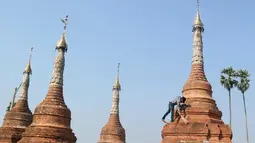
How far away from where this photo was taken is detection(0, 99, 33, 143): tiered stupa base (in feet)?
106

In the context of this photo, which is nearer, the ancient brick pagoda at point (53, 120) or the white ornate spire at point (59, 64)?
the ancient brick pagoda at point (53, 120)

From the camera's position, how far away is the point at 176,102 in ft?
74.1

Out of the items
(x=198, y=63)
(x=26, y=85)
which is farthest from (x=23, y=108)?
(x=198, y=63)

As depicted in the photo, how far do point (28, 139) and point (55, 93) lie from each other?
405 cm

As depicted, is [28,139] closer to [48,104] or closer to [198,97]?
[48,104]

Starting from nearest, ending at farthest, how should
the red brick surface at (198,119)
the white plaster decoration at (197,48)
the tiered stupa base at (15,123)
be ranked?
the red brick surface at (198,119), the white plaster decoration at (197,48), the tiered stupa base at (15,123)

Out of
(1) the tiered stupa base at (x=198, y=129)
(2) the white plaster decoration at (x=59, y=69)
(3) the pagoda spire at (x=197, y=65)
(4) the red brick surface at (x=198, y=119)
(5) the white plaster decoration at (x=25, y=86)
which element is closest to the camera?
(1) the tiered stupa base at (x=198, y=129)

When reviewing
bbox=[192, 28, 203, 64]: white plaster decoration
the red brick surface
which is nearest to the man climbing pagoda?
the red brick surface

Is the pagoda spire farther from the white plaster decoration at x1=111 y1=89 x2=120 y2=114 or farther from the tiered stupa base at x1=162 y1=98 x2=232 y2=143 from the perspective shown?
the white plaster decoration at x1=111 y1=89 x2=120 y2=114

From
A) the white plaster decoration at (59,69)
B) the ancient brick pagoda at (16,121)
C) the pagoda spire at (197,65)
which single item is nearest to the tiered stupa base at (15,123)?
the ancient brick pagoda at (16,121)

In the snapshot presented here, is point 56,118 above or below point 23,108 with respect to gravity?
below

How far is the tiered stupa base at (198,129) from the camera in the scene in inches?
901

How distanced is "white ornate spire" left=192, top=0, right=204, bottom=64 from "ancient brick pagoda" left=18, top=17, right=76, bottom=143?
36.1ft

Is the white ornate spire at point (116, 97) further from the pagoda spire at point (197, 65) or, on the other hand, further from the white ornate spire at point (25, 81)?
the pagoda spire at point (197, 65)
